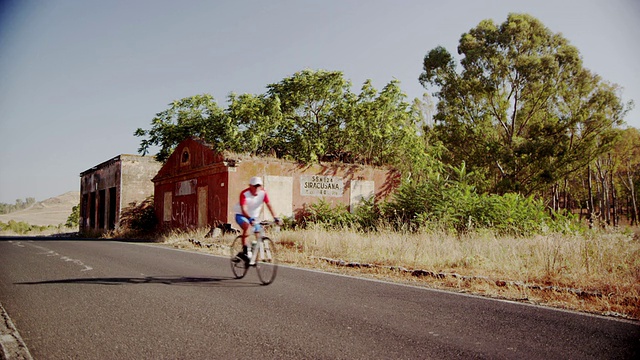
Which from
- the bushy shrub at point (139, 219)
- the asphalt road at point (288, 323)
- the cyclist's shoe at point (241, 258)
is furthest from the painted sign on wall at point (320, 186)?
the asphalt road at point (288, 323)

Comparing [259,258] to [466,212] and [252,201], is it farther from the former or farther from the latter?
[466,212]

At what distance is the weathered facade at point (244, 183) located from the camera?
70.7 ft

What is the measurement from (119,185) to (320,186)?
19.9 metres

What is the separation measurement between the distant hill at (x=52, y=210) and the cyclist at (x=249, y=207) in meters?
121

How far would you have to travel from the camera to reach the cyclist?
27.1 feet

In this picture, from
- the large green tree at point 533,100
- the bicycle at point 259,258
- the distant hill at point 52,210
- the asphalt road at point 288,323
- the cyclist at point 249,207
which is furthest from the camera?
the distant hill at point 52,210

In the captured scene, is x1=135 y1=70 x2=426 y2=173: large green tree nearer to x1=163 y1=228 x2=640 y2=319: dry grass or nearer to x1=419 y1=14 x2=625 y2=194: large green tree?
x1=419 y1=14 x2=625 y2=194: large green tree

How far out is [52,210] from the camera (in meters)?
144

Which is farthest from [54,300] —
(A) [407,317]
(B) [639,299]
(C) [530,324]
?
(B) [639,299]

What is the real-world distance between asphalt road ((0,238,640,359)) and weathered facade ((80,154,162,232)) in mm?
28093

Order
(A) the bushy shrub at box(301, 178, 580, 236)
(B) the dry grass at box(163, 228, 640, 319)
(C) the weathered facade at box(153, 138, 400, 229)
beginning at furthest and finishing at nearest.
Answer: (C) the weathered facade at box(153, 138, 400, 229) < (A) the bushy shrub at box(301, 178, 580, 236) < (B) the dry grass at box(163, 228, 640, 319)

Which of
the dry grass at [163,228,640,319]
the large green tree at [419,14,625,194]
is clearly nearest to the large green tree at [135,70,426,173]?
the large green tree at [419,14,625,194]

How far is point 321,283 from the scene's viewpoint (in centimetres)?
817

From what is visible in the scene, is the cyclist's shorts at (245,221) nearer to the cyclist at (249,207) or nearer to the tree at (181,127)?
the cyclist at (249,207)
